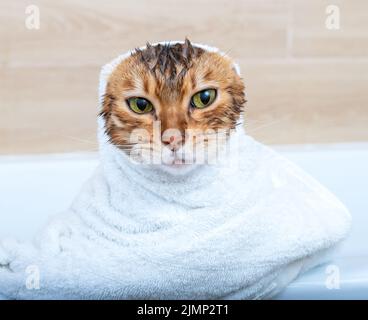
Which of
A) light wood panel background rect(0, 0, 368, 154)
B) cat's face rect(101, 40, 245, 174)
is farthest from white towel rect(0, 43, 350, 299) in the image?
light wood panel background rect(0, 0, 368, 154)

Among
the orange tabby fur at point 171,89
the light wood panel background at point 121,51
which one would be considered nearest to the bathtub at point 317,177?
the light wood panel background at point 121,51

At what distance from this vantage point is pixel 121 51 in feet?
3.55

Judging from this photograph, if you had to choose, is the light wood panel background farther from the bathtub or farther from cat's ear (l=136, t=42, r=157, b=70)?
cat's ear (l=136, t=42, r=157, b=70)

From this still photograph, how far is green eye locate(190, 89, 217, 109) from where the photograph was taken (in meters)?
0.74

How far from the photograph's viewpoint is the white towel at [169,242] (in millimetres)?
749

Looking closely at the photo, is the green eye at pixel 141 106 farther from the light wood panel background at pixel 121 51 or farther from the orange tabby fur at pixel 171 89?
the light wood panel background at pixel 121 51

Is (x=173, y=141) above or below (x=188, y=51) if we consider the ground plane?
below

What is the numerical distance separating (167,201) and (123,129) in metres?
0.11

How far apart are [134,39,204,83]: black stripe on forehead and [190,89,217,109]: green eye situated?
3 centimetres

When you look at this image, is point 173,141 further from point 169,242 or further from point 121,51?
point 121,51

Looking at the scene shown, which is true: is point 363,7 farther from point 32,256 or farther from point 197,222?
point 32,256

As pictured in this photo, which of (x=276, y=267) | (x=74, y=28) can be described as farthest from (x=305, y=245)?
(x=74, y=28)

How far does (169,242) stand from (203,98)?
0.60 feet

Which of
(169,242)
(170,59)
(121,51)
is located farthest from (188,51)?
(121,51)
